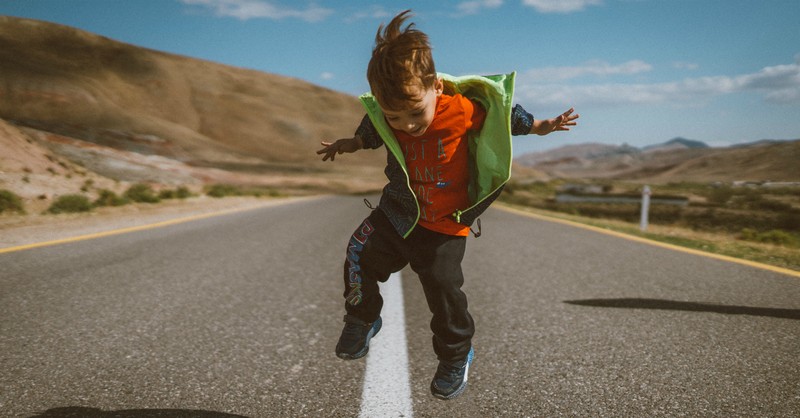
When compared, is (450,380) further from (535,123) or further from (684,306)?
(684,306)

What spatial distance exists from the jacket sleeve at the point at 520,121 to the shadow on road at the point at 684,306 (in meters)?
2.24

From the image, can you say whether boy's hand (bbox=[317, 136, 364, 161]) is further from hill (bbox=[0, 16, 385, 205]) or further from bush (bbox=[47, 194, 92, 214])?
hill (bbox=[0, 16, 385, 205])

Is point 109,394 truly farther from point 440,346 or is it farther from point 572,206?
point 572,206

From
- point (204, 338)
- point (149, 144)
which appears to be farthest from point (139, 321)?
point (149, 144)

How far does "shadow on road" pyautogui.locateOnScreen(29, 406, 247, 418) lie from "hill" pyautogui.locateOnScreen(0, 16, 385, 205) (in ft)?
132

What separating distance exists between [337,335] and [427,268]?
1.29 metres

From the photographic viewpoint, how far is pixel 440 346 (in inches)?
92.7

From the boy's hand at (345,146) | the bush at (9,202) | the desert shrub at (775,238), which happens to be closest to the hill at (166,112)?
the bush at (9,202)

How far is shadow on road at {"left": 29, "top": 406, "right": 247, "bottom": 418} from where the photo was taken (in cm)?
216

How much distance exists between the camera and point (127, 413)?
2195mm

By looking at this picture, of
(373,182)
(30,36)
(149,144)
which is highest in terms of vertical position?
(30,36)

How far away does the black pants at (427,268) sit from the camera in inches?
90.4

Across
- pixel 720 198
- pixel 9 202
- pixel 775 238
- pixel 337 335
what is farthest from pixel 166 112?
pixel 337 335

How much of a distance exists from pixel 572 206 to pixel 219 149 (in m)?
72.3
